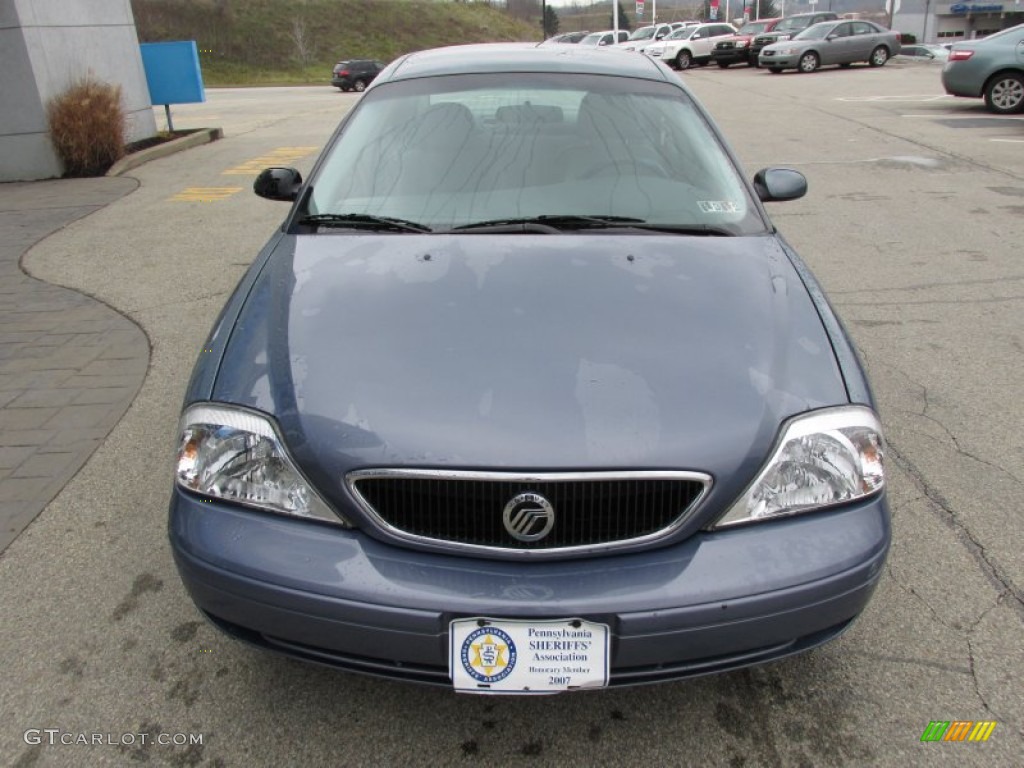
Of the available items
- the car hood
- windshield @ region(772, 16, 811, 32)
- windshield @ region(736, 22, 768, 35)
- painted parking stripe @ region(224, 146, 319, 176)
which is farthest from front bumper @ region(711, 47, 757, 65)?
the car hood

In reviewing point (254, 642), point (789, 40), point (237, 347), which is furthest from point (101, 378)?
point (789, 40)

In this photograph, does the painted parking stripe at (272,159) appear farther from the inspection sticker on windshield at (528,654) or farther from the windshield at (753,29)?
the windshield at (753,29)

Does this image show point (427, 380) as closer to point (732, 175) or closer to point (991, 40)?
point (732, 175)

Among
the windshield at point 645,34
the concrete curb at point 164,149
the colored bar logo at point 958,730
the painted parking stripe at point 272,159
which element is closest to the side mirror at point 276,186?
the colored bar logo at point 958,730

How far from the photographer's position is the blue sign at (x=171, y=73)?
12.9 m

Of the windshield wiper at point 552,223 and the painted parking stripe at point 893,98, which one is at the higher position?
the windshield wiper at point 552,223

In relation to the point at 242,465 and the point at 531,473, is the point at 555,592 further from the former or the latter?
the point at 242,465

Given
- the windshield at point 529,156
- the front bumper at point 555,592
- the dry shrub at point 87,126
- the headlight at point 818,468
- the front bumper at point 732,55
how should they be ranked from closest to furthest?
the front bumper at point 555,592 → the headlight at point 818,468 → the windshield at point 529,156 → the dry shrub at point 87,126 → the front bumper at point 732,55

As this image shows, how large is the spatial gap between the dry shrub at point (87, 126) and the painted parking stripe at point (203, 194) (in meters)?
1.70

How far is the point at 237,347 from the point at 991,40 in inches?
605

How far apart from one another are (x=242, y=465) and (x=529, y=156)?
1.66 metres

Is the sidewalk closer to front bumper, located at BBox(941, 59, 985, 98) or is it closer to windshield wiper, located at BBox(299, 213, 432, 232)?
windshield wiper, located at BBox(299, 213, 432, 232)
